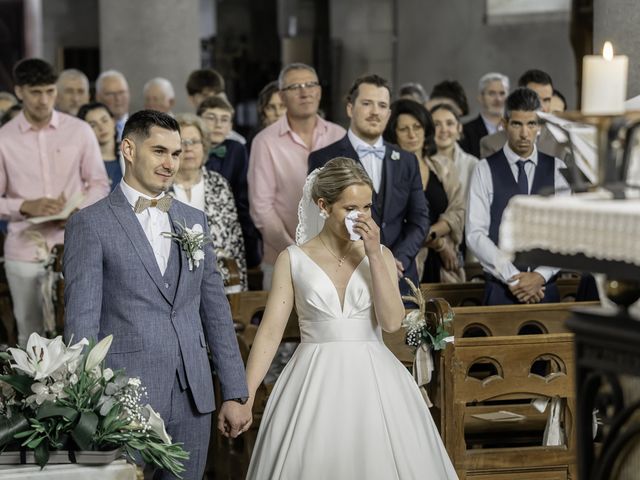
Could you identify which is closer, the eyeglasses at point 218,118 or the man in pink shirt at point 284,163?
the man in pink shirt at point 284,163

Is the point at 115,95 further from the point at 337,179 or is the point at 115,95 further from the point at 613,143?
the point at 613,143

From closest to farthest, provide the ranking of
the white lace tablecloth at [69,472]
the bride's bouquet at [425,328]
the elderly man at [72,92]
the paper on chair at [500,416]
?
the white lace tablecloth at [69,472] < the bride's bouquet at [425,328] < the paper on chair at [500,416] < the elderly man at [72,92]

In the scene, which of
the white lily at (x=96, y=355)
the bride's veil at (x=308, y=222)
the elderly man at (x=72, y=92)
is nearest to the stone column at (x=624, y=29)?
the bride's veil at (x=308, y=222)

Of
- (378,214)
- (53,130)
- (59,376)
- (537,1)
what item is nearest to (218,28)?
(537,1)

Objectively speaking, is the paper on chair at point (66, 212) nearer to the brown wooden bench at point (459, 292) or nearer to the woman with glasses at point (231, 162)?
the woman with glasses at point (231, 162)

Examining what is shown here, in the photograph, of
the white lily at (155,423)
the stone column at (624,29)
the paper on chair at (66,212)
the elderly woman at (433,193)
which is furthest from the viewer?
the elderly woman at (433,193)

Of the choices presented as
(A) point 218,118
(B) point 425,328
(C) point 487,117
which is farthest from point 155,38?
(B) point 425,328

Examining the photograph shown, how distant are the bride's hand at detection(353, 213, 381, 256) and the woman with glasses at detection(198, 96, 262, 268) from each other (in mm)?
3001

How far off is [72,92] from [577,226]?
28.2 feet

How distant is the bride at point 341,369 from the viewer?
4.88m

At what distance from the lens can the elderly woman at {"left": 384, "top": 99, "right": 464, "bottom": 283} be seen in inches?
309

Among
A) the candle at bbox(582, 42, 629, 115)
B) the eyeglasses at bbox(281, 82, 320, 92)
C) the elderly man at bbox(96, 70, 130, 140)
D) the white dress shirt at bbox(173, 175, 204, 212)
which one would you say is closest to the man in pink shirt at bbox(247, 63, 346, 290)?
the eyeglasses at bbox(281, 82, 320, 92)

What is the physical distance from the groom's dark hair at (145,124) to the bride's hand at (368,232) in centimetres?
82

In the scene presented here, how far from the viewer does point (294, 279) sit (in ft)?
16.9
